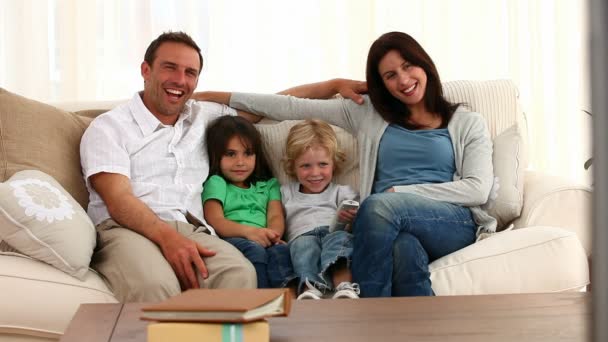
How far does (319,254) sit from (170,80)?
0.76m

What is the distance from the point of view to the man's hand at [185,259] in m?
2.10

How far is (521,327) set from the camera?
50.6 inches

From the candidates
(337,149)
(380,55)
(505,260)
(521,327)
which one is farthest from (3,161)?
(521,327)

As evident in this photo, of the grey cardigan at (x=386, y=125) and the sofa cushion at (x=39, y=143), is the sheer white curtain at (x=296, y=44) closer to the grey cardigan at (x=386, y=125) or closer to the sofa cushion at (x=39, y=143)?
the grey cardigan at (x=386, y=125)

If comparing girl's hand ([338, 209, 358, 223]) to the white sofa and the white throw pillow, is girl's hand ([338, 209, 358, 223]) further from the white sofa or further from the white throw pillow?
the white throw pillow

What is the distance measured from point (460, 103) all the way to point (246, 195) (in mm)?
817

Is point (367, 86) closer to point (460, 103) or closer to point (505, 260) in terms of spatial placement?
point (460, 103)

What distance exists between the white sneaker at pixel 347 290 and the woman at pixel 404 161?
4 cm

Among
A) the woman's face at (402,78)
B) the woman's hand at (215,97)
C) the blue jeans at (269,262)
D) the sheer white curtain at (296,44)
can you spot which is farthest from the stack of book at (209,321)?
the sheer white curtain at (296,44)

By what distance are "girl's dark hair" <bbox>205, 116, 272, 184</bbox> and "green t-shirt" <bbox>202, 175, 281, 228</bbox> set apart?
5 centimetres

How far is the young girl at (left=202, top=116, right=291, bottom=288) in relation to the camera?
238 centimetres

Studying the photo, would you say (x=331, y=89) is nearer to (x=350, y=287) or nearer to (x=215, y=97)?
(x=215, y=97)

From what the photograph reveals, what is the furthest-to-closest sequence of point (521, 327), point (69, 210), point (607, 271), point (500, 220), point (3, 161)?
point (500, 220) < point (3, 161) < point (69, 210) < point (521, 327) < point (607, 271)

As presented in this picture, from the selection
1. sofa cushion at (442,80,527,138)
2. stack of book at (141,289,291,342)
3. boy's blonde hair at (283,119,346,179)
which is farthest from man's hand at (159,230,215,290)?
sofa cushion at (442,80,527,138)
